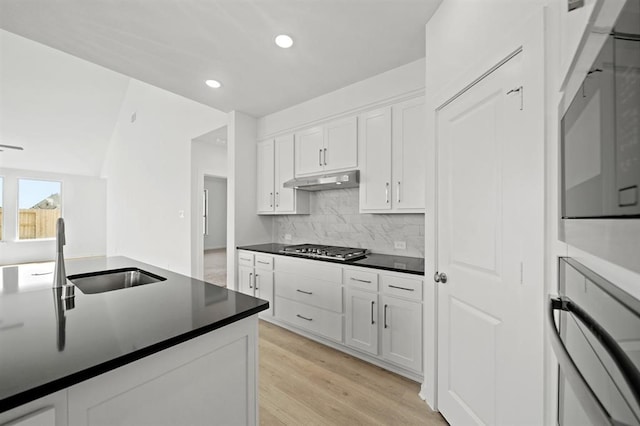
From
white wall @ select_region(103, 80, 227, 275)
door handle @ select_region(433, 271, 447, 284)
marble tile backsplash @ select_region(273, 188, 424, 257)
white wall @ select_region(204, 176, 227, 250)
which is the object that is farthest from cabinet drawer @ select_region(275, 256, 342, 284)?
white wall @ select_region(204, 176, 227, 250)

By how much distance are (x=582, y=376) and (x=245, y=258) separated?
3.39m

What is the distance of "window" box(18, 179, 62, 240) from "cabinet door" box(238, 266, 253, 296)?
6731mm

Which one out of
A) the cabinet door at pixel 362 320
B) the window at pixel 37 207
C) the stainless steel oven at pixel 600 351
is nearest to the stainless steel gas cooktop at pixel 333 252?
the cabinet door at pixel 362 320

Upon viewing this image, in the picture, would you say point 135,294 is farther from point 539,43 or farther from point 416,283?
point 539,43

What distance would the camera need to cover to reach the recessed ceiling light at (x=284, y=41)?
2.20 metres

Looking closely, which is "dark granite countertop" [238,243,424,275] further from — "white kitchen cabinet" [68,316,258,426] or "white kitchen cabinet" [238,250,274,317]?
"white kitchen cabinet" [68,316,258,426]

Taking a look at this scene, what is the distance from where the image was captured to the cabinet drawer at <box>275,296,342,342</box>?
2.65 metres

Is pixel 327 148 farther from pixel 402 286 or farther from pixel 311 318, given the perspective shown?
pixel 311 318

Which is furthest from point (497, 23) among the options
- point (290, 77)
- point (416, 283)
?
point (290, 77)

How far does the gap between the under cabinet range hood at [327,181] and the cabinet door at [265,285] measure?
108 cm

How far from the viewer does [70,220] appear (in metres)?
7.98

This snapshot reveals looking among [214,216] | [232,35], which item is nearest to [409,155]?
[232,35]

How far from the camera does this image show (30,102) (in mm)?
5801

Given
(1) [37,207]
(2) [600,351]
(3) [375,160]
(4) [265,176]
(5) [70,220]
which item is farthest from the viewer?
(5) [70,220]
